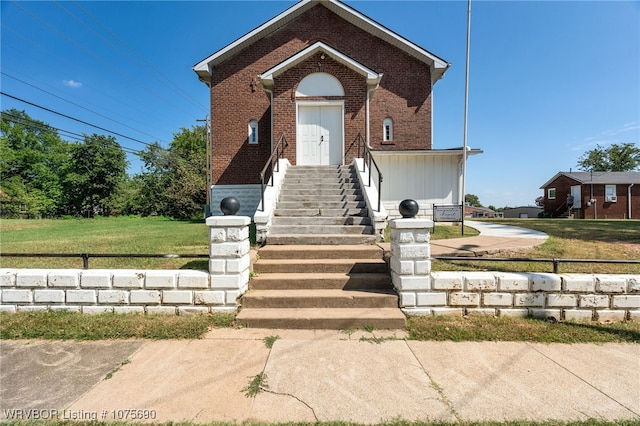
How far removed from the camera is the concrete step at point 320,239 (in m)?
5.48

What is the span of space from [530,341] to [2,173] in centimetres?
4965

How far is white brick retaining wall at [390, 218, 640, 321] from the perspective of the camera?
12.7 feet

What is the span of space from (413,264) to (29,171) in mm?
49491

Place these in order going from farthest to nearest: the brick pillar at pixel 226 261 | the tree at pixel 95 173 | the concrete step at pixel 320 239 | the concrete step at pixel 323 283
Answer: the tree at pixel 95 173, the concrete step at pixel 320 239, the concrete step at pixel 323 283, the brick pillar at pixel 226 261

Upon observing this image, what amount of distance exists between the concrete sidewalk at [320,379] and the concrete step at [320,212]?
11.6 ft

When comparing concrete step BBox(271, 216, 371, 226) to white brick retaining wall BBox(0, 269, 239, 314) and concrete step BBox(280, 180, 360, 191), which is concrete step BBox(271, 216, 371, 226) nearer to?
concrete step BBox(280, 180, 360, 191)

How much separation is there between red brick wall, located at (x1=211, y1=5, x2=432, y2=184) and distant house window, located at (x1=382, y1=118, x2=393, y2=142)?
0.18 meters

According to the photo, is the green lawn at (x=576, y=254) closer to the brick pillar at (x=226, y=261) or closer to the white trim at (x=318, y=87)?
the brick pillar at (x=226, y=261)

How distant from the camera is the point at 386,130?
13234 millimetres

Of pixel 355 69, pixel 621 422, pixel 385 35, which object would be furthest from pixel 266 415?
pixel 385 35

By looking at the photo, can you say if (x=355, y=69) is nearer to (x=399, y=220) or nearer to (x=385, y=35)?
(x=385, y=35)

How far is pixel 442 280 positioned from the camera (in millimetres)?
3947

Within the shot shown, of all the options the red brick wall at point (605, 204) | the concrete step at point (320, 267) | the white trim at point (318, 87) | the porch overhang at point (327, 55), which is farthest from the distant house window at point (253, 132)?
the red brick wall at point (605, 204)

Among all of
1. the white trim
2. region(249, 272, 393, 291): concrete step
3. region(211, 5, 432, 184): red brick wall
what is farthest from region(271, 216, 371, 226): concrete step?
region(211, 5, 432, 184): red brick wall
